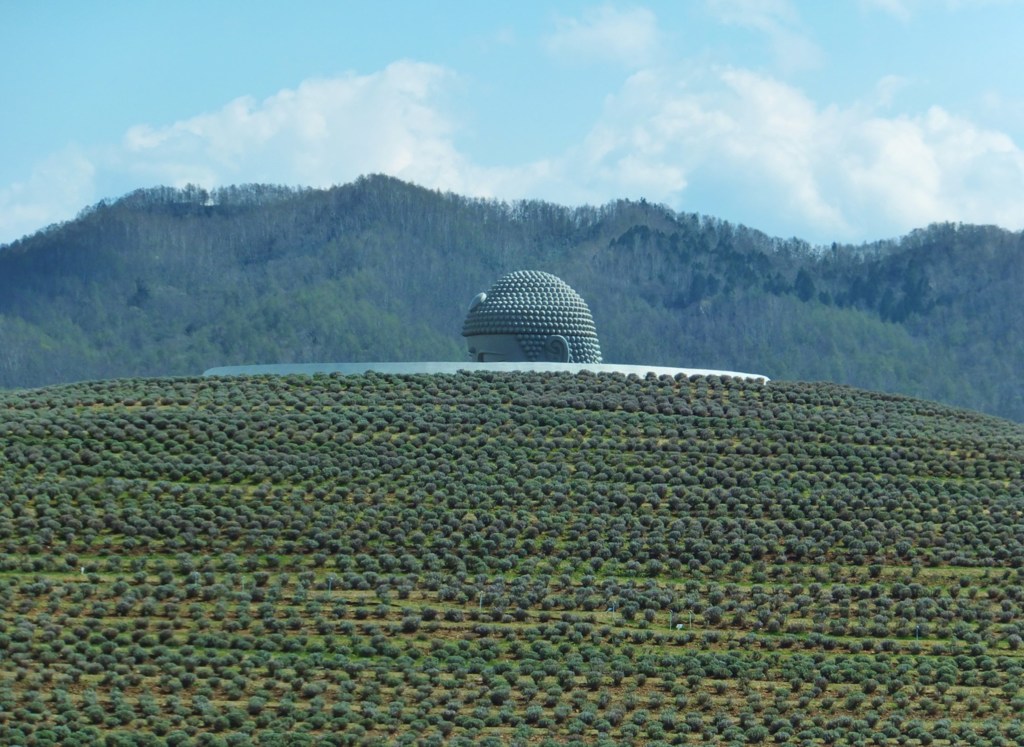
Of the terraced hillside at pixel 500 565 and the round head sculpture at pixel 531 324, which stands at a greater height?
the round head sculpture at pixel 531 324

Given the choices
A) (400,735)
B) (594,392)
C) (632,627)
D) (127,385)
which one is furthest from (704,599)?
(127,385)

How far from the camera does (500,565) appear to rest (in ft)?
111

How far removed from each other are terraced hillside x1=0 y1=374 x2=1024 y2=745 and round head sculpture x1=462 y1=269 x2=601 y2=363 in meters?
2.55

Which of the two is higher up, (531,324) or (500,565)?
(531,324)

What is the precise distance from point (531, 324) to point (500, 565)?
14518mm

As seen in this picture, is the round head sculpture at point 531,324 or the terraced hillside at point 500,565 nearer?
the terraced hillside at point 500,565

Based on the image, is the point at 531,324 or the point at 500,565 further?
the point at 531,324

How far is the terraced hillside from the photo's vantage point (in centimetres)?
2795

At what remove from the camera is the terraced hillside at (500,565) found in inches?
1101

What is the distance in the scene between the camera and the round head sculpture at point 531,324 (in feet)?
155

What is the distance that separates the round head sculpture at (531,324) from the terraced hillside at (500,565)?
8.37 feet

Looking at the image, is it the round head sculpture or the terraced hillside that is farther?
the round head sculpture

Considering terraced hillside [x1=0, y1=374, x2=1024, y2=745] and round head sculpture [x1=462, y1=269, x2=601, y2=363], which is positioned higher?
round head sculpture [x1=462, y1=269, x2=601, y2=363]

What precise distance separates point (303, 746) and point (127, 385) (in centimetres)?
2170
